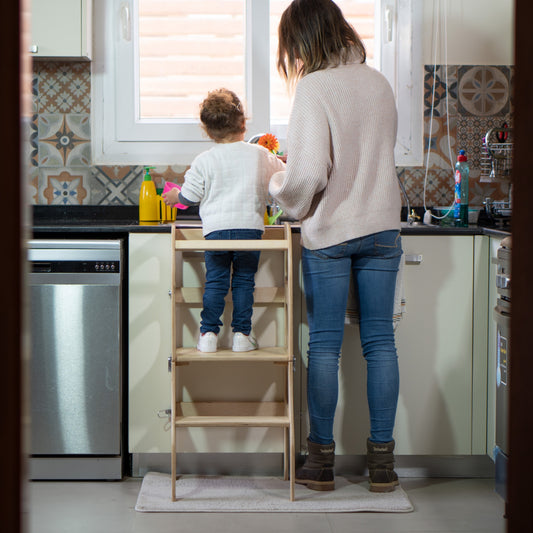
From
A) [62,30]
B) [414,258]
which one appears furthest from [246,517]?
[62,30]

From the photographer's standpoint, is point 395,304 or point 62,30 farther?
point 62,30

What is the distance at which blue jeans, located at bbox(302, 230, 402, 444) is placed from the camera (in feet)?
8.04

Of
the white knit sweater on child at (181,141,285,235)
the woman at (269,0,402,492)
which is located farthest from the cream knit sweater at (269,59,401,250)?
the white knit sweater on child at (181,141,285,235)

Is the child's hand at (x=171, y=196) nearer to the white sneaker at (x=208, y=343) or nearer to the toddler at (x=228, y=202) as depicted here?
the toddler at (x=228, y=202)

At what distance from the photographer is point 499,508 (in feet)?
8.21

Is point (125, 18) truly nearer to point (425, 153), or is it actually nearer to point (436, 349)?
point (425, 153)

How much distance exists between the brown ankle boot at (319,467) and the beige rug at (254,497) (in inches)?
1.2

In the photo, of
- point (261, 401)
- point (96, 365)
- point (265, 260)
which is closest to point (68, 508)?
point (96, 365)

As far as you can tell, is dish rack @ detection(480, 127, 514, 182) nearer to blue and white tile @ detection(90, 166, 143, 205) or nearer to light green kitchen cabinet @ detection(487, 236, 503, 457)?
light green kitchen cabinet @ detection(487, 236, 503, 457)

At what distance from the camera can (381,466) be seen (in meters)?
2.55

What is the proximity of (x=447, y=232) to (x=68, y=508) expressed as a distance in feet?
5.20

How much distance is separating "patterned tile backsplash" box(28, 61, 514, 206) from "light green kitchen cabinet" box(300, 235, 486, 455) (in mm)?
636

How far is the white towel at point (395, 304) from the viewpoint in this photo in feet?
8.31

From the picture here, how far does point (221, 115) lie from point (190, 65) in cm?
79
